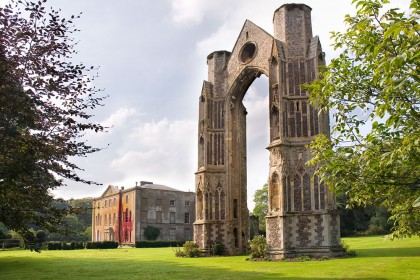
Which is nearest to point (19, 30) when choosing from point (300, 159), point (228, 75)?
point (300, 159)

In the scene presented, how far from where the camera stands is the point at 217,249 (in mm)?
25250

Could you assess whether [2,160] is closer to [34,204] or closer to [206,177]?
[34,204]

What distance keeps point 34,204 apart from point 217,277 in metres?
6.72

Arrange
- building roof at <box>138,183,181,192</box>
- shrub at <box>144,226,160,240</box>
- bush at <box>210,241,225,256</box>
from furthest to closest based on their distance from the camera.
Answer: building roof at <box>138,183,181,192</box>, shrub at <box>144,226,160,240</box>, bush at <box>210,241,225,256</box>

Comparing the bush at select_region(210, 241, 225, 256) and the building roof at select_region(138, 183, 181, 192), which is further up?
the building roof at select_region(138, 183, 181, 192)

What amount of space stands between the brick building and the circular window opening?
107 ft

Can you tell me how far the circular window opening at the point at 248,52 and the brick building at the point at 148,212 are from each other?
32.5m

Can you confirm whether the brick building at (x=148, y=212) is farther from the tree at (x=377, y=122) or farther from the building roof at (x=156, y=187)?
the tree at (x=377, y=122)

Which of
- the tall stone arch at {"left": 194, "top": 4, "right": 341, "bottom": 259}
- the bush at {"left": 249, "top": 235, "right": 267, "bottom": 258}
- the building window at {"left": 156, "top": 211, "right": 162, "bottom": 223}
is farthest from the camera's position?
the building window at {"left": 156, "top": 211, "right": 162, "bottom": 223}

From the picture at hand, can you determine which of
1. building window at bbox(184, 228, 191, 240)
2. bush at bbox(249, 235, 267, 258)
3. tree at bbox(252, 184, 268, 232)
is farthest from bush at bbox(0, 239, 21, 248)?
tree at bbox(252, 184, 268, 232)

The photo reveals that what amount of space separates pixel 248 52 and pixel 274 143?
7802 millimetres

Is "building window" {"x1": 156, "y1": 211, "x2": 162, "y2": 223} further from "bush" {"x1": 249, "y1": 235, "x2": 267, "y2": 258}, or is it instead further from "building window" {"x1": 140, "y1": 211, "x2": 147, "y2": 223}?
"bush" {"x1": 249, "y1": 235, "x2": 267, "y2": 258}

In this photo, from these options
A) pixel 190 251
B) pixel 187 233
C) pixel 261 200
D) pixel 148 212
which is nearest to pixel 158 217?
pixel 148 212

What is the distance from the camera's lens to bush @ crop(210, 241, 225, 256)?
993 inches
